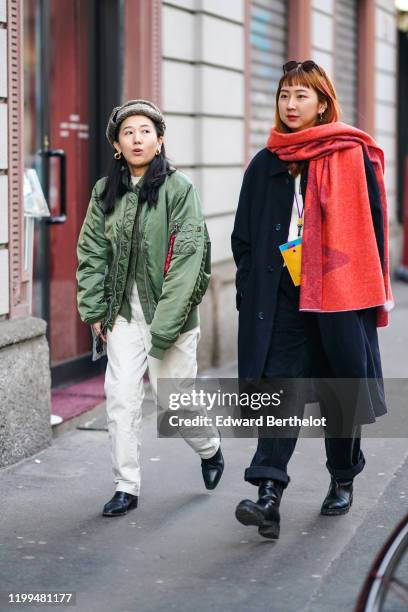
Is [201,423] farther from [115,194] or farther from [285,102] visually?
[285,102]

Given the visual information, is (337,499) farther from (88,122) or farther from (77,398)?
(88,122)

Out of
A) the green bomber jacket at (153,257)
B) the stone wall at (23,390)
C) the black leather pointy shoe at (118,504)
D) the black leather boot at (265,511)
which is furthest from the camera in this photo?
the stone wall at (23,390)

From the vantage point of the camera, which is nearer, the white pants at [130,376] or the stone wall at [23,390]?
the white pants at [130,376]

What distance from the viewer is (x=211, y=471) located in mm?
5520

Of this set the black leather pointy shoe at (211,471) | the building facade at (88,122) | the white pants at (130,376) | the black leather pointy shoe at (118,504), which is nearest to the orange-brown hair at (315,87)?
the white pants at (130,376)

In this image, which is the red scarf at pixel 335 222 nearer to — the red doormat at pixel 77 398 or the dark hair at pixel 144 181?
the dark hair at pixel 144 181

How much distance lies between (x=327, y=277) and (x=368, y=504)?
118cm

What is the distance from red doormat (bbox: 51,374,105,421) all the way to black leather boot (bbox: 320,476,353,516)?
2164 millimetres

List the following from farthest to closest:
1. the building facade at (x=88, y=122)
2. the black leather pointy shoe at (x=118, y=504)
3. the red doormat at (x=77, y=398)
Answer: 1. the red doormat at (x=77, y=398)
2. the building facade at (x=88, y=122)
3. the black leather pointy shoe at (x=118, y=504)

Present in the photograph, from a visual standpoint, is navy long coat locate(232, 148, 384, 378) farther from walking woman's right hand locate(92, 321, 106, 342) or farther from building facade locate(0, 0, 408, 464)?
building facade locate(0, 0, 408, 464)

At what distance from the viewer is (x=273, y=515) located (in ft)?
15.5

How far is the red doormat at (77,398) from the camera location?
705cm

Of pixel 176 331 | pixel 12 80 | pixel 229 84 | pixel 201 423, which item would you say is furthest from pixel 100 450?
pixel 229 84

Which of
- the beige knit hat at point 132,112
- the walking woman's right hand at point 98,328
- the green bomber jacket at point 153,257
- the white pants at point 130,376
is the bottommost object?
the white pants at point 130,376
